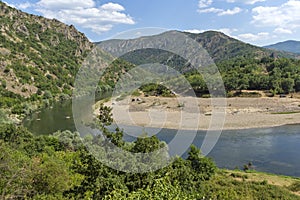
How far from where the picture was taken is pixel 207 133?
4906cm

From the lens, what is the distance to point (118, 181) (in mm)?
12477

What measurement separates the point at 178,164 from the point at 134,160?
29.9ft

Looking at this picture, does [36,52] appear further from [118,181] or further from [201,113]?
[118,181]

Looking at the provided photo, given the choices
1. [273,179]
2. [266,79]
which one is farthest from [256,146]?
[266,79]

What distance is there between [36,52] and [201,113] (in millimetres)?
90410

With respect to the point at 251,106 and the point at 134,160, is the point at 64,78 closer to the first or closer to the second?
the point at 251,106

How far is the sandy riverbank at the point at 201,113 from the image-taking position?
55.7 meters

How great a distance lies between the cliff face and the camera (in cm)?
9774

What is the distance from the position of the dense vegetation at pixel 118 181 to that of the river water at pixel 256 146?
20.7 ft

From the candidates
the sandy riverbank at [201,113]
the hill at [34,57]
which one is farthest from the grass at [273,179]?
the hill at [34,57]

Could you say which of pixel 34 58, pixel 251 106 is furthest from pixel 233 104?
pixel 34 58

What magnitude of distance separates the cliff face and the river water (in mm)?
40714

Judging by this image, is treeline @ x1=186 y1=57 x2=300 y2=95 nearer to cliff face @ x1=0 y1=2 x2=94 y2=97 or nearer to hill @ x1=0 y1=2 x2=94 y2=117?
hill @ x1=0 y1=2 x2=94 y2=117

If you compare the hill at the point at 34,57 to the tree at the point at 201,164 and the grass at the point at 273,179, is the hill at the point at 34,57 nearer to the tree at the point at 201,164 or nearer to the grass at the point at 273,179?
the tree at the point at 201,164
